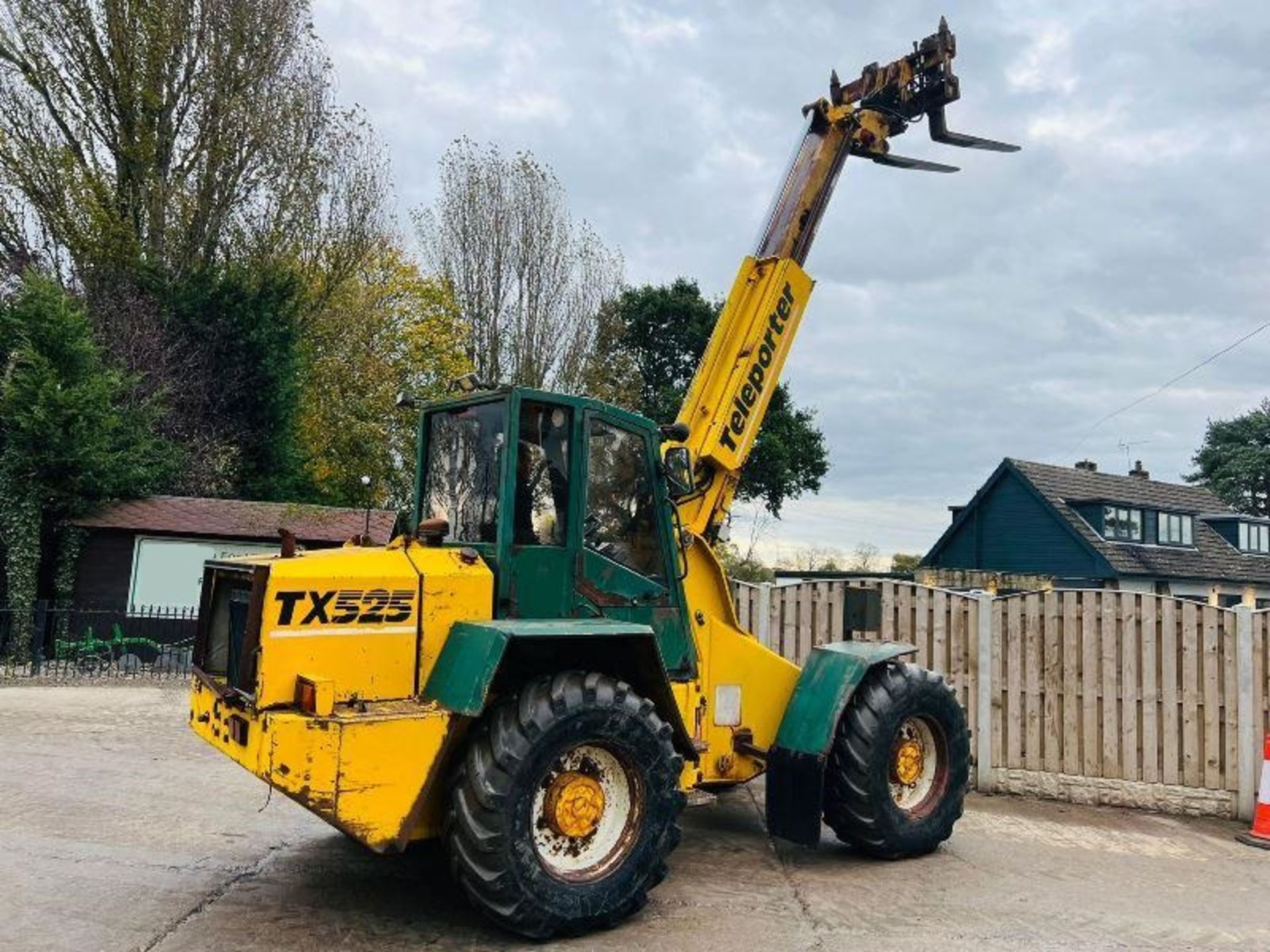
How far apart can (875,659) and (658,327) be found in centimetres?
2513

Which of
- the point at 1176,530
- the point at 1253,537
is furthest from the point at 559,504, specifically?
the point at 1253,537

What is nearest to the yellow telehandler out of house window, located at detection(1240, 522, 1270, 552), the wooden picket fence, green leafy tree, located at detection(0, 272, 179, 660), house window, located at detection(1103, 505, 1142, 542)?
the wooden picket fence

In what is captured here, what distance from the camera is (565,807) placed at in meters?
4.47

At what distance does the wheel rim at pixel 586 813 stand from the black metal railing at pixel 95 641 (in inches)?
427

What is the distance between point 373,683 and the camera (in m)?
4.37

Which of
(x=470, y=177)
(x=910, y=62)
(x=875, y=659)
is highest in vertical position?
(x=470, y=177)

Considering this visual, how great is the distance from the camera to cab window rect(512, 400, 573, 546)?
194 inches

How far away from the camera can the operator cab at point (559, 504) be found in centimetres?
490

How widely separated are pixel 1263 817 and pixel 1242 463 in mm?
54623

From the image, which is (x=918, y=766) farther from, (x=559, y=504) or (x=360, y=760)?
(x=360, y=760)

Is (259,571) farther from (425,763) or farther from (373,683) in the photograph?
(425,763)

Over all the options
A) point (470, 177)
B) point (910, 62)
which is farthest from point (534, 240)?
point (910, 62)

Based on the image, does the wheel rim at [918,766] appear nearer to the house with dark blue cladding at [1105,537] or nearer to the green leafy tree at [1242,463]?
the house with dark blue cladding at [1105,537]

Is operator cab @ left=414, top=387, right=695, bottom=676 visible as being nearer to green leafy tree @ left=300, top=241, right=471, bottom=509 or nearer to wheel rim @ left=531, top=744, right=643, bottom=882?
wheel rim @ left=531, top=744, right=643, bottom=882
